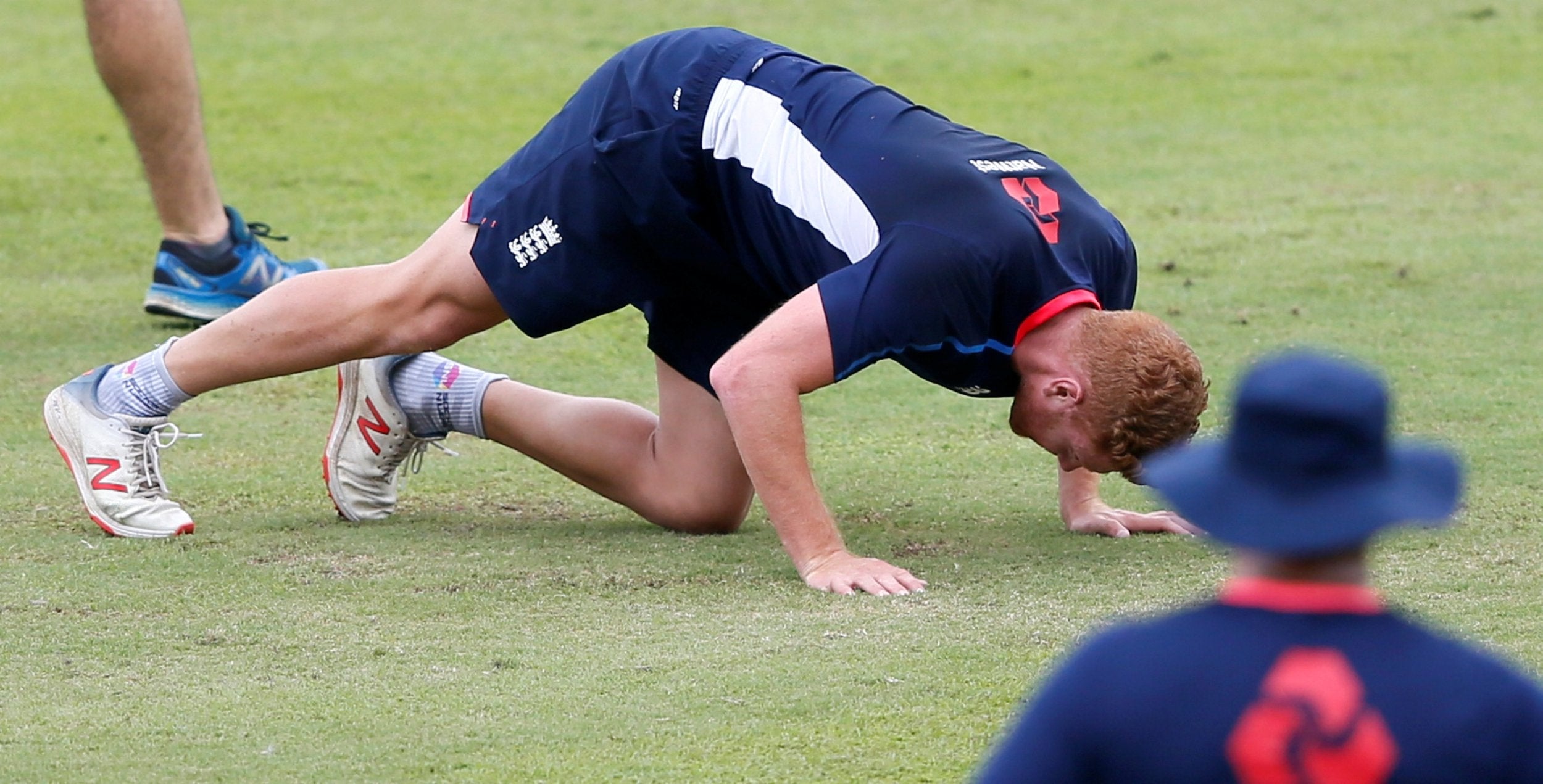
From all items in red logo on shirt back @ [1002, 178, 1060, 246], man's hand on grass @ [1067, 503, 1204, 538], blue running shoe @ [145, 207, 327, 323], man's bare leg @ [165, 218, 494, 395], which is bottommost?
blue running shoe @ [145, 207, 327, 323]

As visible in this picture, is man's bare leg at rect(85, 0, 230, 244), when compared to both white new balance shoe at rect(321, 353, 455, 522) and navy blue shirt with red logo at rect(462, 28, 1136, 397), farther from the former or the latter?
navy blue shirt with red logo at rect(462, 28, 1136, 397)

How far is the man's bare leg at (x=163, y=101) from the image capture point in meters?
5.31

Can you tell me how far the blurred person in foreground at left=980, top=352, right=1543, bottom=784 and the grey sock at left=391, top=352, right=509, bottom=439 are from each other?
2687 mm

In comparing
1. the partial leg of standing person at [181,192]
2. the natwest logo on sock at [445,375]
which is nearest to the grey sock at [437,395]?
the natwest logo on sock at [445,375]

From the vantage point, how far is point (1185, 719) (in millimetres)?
1428

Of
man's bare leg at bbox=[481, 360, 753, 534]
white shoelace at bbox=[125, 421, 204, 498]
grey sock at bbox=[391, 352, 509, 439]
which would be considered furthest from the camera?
grey sock at bbox=[391, 352, 509, 439]

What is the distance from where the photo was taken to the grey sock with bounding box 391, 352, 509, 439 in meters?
4.01

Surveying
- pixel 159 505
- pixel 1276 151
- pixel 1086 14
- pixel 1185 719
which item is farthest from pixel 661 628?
pixel 1086 14

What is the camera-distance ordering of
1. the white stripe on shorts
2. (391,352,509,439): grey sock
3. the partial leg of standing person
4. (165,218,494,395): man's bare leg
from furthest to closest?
1. the partial leg of standing person
2. (391,352,509,439): grey sock
3. (165,218,494,395): man's bare leg
4. the white stripe on shorts

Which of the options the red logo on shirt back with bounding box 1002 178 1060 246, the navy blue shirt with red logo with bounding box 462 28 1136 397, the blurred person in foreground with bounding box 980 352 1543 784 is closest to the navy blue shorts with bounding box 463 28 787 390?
the navy blue shirt with red logo with bounding box 462 28 1136 397

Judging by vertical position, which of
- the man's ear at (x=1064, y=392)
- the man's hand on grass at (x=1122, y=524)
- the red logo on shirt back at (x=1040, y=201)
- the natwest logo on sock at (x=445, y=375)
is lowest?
the man's hand on grass at (x=1122, y=524)

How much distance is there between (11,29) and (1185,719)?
1104 cm

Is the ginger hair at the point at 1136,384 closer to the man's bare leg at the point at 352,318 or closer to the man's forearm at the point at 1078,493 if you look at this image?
the man's forearm at the point at 1078,493

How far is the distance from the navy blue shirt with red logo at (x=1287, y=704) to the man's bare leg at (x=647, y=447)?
8.04ft
